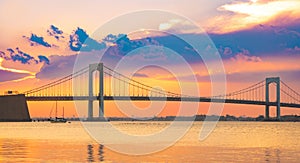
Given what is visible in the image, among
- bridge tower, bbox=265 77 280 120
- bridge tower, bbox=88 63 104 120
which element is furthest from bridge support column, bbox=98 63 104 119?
bridge tower, bbox=265 77 280 120

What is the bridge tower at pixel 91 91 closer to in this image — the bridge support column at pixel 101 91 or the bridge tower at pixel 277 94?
the bridge support column at pixel 101 91

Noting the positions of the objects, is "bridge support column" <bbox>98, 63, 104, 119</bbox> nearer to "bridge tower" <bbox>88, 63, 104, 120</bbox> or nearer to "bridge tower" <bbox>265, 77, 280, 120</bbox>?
"bridge tower" <bbox>88, 63, 104, 120</bbox>

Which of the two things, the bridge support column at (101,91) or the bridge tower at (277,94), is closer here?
the bridge support column at (101,91)

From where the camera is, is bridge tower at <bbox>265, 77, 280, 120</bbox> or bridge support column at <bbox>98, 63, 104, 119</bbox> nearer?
bridge support column at <bbox>98, 63, 104, 119</bbox>

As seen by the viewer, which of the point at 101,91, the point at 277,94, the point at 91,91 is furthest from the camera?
the point at 277,94

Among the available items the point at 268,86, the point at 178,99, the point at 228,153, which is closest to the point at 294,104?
the point at 268,86

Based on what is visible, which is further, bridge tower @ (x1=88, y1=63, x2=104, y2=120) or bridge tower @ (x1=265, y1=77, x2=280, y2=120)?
bridge tower @ (x1=265, y1=77, x2=280, y2=120)

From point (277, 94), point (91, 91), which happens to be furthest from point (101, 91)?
point (277, 94)

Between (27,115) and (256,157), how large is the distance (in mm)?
91359

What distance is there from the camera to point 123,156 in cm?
3388

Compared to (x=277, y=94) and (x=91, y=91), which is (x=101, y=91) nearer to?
(x=91, y=91)

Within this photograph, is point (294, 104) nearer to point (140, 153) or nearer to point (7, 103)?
point (7, 103)

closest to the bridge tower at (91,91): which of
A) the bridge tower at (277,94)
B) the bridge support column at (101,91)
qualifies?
the bridge support column at (101,91)

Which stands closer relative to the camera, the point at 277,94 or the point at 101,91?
the point at 101,91
